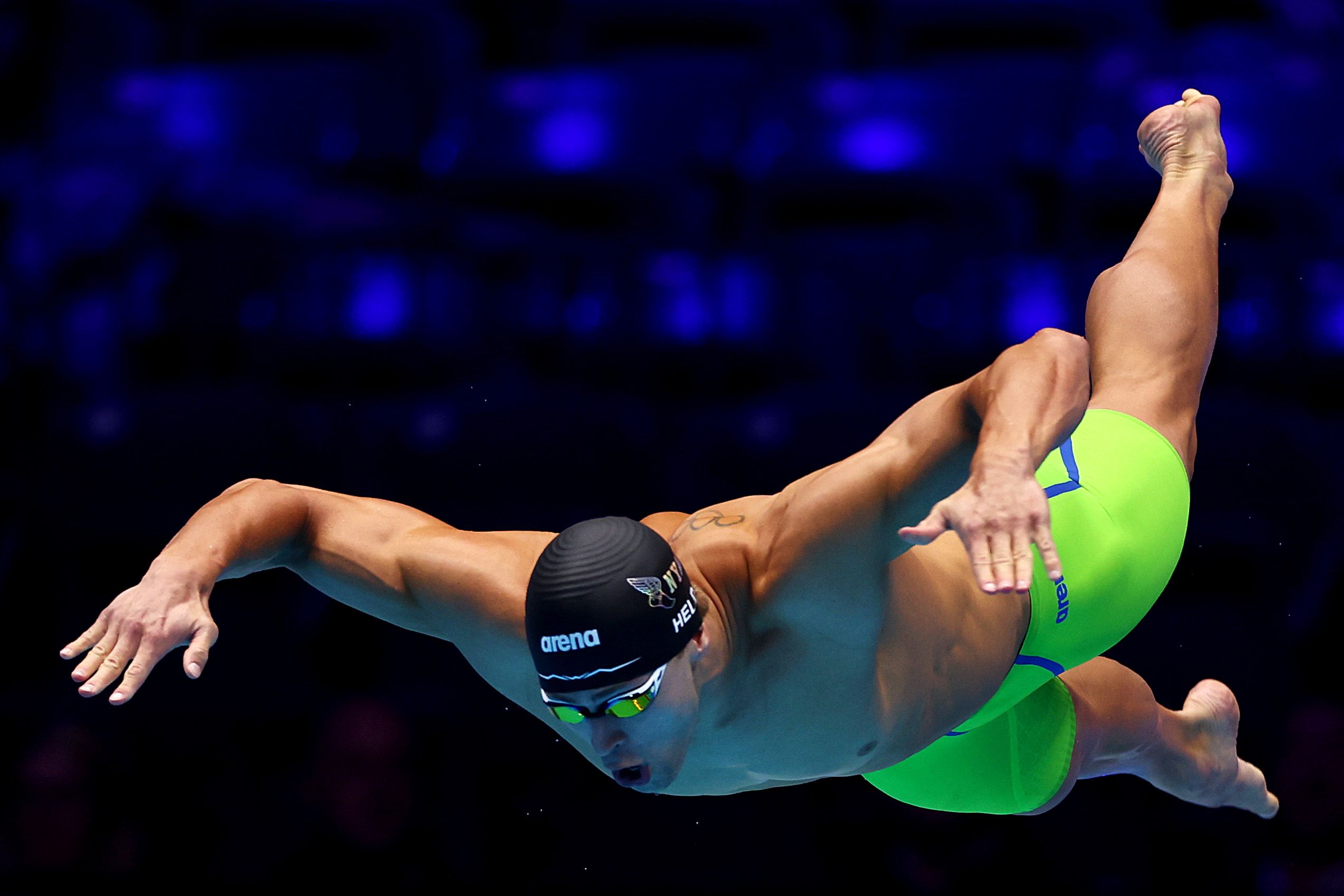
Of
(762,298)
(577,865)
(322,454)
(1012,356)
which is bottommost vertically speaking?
(577,865)

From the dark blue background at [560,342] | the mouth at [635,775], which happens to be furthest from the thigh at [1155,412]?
the mouth at [635,775]

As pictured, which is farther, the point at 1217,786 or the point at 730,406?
the point at 730,406

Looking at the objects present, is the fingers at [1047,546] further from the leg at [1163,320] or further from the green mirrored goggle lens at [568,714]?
the leg at [1163,320]

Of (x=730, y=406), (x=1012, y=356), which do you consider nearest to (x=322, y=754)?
(x=730, y=406)

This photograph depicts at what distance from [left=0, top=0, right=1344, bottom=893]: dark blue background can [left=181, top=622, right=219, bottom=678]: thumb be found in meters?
2.00

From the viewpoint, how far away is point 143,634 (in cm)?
216

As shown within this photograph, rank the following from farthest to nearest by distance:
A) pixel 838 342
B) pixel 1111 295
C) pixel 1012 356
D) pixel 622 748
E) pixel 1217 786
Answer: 1. pixel 838 342
2. pixel 1217 786
3. pixel 1111 295
4. pixel 622 748
5. pixel 1012 356

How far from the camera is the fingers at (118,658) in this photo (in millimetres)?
2096

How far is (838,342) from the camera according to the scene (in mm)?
4145

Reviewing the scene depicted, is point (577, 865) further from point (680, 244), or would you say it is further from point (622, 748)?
point (622, 748)

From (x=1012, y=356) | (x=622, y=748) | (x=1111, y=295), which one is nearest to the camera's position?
(x=1012, y=356)

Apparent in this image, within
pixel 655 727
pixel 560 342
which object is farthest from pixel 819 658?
pixel 560 342

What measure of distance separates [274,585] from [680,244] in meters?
1.47

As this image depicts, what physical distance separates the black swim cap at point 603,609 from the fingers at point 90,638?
595 millimetres
